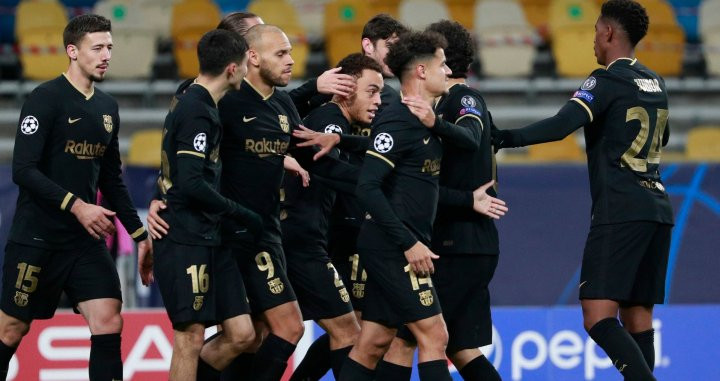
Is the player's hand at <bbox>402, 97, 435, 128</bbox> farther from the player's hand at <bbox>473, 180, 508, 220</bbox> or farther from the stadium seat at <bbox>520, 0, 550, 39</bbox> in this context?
the stadium seat at <bbox>520, 0, 550, 39</bbox>

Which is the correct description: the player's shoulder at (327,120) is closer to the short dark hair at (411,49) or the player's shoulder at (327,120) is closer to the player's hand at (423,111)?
the short dark hair at (411,49)

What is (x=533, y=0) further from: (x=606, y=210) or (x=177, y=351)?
(x=177, y=351)

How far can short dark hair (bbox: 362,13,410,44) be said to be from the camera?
765cm

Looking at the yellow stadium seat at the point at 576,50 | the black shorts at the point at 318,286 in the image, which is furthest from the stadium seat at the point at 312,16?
the black shorts at the point at 318,286

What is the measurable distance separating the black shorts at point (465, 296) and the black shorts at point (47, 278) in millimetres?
1815

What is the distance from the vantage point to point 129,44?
13945 mm

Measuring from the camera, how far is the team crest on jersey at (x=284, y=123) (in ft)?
21.9

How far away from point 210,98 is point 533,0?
390 inches

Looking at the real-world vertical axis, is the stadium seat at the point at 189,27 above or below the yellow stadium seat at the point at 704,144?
above

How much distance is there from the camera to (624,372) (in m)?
6.34

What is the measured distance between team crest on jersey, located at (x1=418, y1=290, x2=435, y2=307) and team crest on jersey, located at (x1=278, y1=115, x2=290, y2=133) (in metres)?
1.26

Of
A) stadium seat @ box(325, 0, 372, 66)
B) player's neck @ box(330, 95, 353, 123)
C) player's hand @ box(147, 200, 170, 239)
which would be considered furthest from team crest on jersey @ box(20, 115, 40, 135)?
stadium seat @ box(325, 0, 372, 66)

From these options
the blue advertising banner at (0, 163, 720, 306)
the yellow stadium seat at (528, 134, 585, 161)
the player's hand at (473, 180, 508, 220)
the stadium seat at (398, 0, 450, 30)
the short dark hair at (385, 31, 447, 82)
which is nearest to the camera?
the short dark hair at (385, 31, 447, 82)

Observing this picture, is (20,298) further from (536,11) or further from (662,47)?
(536,11)
